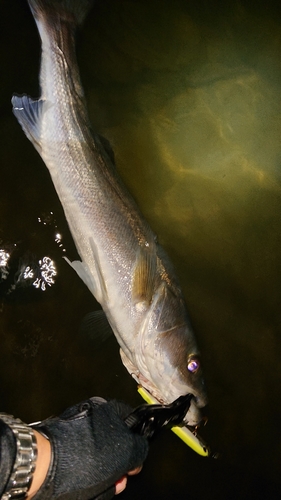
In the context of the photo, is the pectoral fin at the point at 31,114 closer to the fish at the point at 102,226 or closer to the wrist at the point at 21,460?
the fish at the point at 102,226

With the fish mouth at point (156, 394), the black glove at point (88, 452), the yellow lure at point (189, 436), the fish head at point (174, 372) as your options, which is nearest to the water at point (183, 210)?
the fish mouth at point (156, 394)

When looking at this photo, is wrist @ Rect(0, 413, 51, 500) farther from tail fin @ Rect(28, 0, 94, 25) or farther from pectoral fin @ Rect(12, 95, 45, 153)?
tail fin @ Rect(28, 0, 94, 25)

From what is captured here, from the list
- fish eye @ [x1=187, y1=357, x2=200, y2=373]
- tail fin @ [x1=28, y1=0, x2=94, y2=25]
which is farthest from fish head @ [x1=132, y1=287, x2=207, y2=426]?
tail fin @ [x1=28, y1=0, x2=94, y2=25]

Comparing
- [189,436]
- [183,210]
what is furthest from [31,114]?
[189,436]

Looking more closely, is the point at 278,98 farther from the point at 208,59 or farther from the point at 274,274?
the point at 274,274

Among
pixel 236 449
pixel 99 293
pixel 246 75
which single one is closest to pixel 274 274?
pixel 236 449

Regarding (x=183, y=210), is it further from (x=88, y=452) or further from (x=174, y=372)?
(x=88, y=452)
